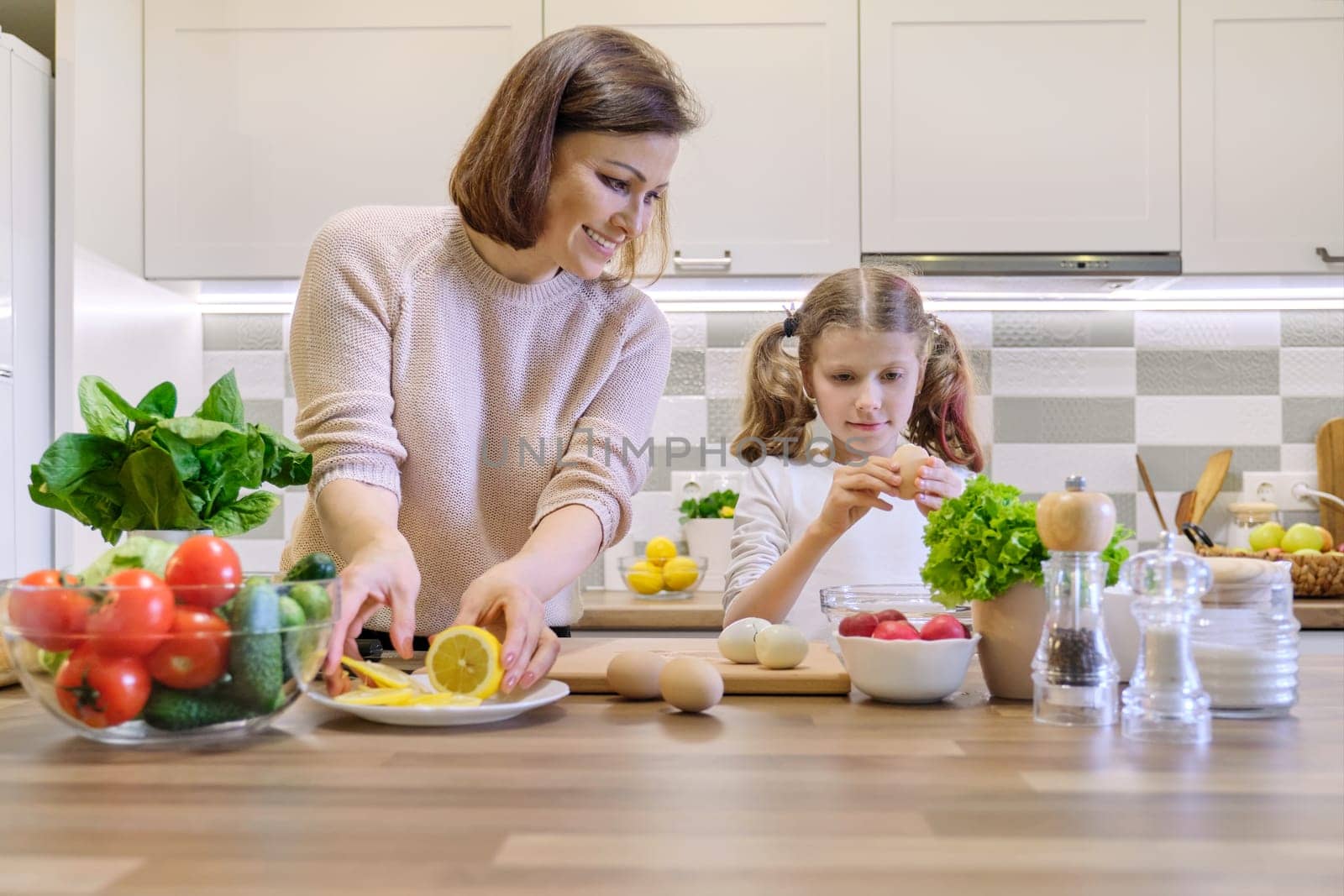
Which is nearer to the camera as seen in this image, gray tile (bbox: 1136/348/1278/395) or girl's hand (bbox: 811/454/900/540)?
girl's hand (bbox: 811/454/900/540)

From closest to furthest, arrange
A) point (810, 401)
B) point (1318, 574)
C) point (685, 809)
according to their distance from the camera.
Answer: point (685, 809) → point (810, 401) → point (1318, 574)

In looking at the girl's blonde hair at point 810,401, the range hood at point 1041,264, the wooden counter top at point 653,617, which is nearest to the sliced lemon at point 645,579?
the wooden counter top at point 653,617

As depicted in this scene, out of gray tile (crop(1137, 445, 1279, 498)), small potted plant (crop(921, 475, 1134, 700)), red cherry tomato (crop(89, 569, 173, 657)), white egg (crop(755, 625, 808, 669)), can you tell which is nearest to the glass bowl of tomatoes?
red cherry tomato (crop(89, 569, 173, 657))

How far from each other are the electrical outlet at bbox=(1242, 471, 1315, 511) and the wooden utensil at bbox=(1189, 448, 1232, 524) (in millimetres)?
65

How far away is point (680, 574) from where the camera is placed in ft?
8.59

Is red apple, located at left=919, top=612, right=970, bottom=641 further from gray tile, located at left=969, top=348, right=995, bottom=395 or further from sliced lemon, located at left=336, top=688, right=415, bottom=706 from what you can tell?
gray tile, located at left=969, top=348, right=995, bottom=395

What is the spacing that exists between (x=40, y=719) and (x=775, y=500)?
1231mm

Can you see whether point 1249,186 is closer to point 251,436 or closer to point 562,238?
point 562,238

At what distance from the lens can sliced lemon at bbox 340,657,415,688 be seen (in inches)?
43.8

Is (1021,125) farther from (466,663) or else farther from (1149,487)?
(466,663)

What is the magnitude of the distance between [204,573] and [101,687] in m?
0.10

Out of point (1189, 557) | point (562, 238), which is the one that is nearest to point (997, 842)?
point (1189, 557)

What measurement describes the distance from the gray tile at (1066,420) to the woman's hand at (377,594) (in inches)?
84.6

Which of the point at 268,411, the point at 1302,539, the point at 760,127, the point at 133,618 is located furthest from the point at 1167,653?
the point at 268,411
